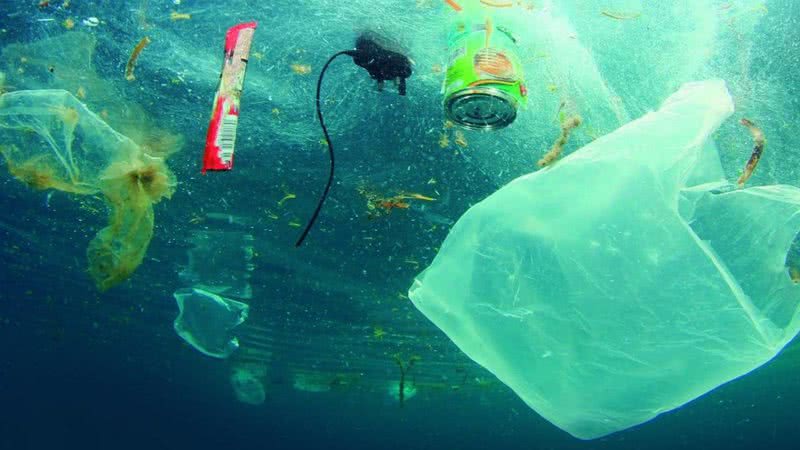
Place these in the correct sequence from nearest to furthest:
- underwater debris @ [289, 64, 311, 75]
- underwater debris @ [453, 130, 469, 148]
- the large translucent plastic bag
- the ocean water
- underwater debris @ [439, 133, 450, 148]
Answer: the large translucent plastic bag, the ocean water, underwater debris @ [289, 64, 311, 75], underwater debris @ [453, 130, 469, 148], underwater debris @ [439, 133, 450, 148]

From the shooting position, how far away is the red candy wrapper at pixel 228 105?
2.92 metres

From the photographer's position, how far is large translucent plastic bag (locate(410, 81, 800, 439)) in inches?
110

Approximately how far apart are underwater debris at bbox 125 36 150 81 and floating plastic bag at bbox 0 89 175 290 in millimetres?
625

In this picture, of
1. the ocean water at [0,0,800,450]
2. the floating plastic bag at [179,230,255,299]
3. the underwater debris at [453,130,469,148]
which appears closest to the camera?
the ocean water at [0,0,800,450]

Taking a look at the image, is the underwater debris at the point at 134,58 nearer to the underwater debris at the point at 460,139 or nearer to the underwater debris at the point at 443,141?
the underwater debris at the point at 443,141

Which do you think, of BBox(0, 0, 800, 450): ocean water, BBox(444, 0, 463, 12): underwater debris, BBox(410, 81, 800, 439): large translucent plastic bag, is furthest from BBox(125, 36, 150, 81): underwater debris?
BBox(410, 81, 800, 439): large translucent plastic bag

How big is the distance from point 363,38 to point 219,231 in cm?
605

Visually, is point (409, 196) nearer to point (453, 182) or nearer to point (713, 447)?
point (453, 182)

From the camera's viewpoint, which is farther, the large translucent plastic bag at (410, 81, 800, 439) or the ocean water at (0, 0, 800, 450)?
the ocean water at (0, 0, 800, 450)

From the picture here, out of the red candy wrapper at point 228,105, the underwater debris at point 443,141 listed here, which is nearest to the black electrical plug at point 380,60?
the underwater debris at point 443,141

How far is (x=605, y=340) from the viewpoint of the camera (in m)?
3.02

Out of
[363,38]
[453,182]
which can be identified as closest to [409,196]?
[453,182]

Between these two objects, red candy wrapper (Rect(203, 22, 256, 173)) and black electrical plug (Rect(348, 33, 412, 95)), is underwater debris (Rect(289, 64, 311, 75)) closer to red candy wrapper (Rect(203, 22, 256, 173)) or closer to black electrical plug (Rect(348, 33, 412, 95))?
black electrical plug (Rect(348, 33, 412, 95))

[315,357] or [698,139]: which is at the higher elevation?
[698,139]
